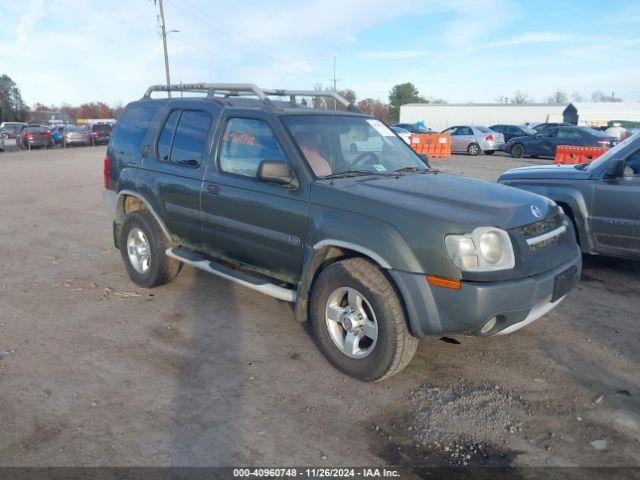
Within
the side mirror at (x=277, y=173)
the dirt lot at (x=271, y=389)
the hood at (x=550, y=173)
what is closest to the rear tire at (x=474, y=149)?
the hood at (x=550, y=173)

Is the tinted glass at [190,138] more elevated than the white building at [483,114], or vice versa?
the white building at [483,114]

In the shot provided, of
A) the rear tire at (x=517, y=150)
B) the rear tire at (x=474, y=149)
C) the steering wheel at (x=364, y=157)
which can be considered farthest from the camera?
the rear tire at (x=474, y=149)

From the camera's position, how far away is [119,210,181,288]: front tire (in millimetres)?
5324

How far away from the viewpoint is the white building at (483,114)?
58562 millimetres

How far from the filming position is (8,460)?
2832 mm

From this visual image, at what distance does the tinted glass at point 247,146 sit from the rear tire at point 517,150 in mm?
20584

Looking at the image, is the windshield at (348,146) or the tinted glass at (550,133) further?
the tinted glass at (550,133)

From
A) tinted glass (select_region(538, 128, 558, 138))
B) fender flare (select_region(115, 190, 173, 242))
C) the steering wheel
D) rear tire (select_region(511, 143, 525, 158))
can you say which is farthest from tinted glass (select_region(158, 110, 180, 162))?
rear tire (select_region(511, 143, 525, 158))

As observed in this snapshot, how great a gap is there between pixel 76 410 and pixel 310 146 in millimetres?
2524

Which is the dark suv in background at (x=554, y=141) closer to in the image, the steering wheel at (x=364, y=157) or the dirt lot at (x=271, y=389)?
the dirt lot at (x=271, y=389)

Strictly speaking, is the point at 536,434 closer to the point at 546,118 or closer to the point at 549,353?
the point at 549,353

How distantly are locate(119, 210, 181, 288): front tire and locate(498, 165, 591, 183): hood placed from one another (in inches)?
169

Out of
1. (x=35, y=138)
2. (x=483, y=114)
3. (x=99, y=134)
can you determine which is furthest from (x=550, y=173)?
(x=483, y=114)

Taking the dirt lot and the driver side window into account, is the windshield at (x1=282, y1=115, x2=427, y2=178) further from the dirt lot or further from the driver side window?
the driver side window
